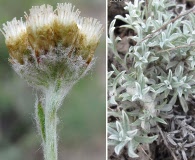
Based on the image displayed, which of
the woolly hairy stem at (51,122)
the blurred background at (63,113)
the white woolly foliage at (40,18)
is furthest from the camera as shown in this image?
the blurred background at (63,113)

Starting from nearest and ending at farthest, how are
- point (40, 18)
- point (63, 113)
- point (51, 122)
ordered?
Answer: point (40, 18) < point (51, 122) < point (63, 113)

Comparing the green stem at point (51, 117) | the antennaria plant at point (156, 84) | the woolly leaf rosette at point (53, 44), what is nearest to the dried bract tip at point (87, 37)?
the woolly leaf rosette at point (53, 44)

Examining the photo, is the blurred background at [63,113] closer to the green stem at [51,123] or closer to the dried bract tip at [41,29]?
the green stem at [51,123]

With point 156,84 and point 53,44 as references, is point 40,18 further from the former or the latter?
point 156,84

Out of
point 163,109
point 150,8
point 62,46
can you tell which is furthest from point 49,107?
point 150,8

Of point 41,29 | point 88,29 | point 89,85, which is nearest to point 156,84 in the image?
point 89,85

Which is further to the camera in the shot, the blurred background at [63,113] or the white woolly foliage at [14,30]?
the blurred background at [63,113]

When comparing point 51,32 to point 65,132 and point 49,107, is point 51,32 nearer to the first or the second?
point 49,107
